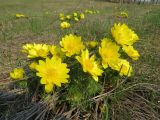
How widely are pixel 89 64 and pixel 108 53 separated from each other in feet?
0.58

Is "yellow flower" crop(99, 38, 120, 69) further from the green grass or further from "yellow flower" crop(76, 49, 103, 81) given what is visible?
the green grass

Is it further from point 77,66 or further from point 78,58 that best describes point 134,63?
point 78,58

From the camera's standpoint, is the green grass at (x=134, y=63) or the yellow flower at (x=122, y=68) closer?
the yellow flower at (x=122, y=68)

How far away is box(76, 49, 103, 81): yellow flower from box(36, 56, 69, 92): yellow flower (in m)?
0.10

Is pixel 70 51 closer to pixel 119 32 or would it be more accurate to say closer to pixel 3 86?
pixel 119 32

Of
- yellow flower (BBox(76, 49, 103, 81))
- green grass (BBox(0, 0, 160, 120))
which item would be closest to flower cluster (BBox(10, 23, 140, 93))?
yellow flower (BBox(76, 49, 103, 81))

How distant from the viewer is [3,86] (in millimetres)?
3387

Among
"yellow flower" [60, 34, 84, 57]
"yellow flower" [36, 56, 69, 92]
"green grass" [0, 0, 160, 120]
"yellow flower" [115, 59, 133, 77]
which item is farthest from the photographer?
"green grass" [0, 0, 160, 120]

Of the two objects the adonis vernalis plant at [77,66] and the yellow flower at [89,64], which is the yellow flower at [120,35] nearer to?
the adonis vernalis plant at [77,66]

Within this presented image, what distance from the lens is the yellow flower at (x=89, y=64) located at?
2.21 metres

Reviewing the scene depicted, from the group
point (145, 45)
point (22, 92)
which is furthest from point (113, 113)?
point (145, 45)

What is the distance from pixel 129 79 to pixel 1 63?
6.83 feet

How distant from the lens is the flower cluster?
2.20 m

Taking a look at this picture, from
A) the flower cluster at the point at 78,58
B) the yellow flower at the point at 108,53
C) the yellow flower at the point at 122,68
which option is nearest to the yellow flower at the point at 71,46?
the flower cluster at the point at 78,58
